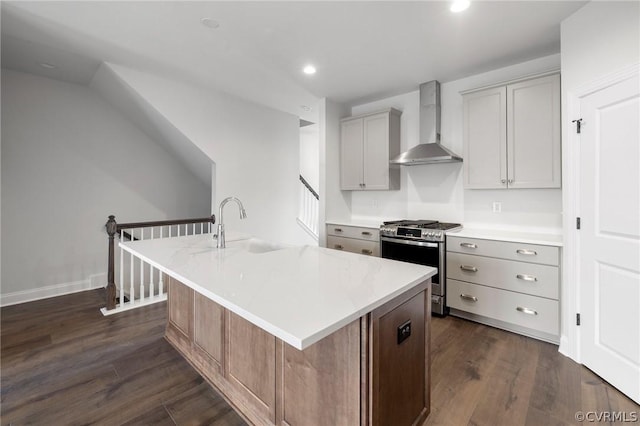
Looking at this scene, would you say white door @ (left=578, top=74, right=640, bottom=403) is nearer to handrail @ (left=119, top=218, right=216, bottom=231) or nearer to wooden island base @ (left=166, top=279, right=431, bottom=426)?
wooden island base @ (left=166, top=279, right=431, bottom=426)

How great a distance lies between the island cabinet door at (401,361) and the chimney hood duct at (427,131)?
7.00ft

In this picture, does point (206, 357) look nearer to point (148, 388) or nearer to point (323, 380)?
point (148, 388)

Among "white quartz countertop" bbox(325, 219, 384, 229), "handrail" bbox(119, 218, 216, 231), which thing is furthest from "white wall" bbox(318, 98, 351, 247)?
"handrail" bbox(119, 218, 216, 231)

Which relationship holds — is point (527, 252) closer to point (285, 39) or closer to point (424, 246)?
point (424, 246)

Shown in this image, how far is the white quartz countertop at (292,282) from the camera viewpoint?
915 millimetres

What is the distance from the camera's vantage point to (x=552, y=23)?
2.30 meters

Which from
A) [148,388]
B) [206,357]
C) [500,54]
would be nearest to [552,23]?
[500,54]

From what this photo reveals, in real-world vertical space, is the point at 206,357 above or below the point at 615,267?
below

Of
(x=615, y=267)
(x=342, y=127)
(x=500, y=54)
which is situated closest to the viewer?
(x=615, y=267)

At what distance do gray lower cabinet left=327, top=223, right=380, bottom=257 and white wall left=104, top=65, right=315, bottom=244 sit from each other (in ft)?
4.32

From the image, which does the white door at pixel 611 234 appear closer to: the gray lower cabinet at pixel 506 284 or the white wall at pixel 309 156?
the gray lower cabinet at pixel 506 284

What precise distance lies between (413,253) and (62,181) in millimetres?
4531

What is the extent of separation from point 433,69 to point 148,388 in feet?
12.5

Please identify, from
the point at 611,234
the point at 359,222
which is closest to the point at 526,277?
the point at 611,234
